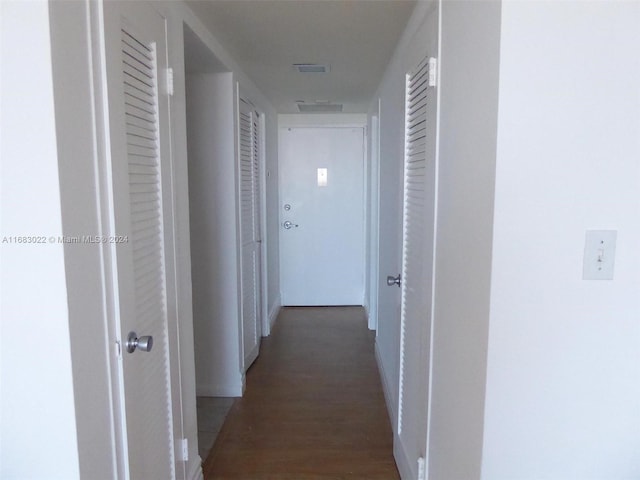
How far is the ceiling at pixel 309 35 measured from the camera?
73.9 inches

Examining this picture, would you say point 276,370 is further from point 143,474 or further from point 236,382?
point 143,474

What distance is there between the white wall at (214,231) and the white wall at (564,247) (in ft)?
6.48

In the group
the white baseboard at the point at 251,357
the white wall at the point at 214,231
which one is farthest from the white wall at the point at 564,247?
the white baseboard at the point at 251,357

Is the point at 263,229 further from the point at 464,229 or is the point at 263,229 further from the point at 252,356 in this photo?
the point at 464,229

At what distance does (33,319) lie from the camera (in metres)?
0.97

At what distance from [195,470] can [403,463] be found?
930 mm

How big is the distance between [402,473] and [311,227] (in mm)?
3112

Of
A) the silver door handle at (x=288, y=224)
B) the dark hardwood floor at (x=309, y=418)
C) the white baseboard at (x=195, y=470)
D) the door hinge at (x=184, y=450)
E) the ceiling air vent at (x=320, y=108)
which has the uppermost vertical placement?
the ceiling air vent at (x=320, y=108)

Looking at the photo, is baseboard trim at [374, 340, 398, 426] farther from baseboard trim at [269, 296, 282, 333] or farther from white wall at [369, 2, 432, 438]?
baseboard trim at [269, 296, 282, 333]

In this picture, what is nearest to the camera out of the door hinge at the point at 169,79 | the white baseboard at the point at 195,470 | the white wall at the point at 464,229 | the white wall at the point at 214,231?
the white wall at the point at 464,229

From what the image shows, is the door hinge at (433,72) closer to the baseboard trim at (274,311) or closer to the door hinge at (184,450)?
the door hinge at (184,450)

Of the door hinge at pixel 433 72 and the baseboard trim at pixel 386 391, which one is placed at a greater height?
the door hinge at pixel 433 72

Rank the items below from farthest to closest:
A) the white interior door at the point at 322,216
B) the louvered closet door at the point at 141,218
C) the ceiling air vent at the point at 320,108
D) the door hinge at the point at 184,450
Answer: the white interior door at the point at 322,216 → the ceiling air vent at the point at 320,108 → the door hinge at the point at 184,450 → the louvered closet door at the point at 141,218

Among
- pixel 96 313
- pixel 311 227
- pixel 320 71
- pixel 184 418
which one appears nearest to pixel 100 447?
pixel 96 313
